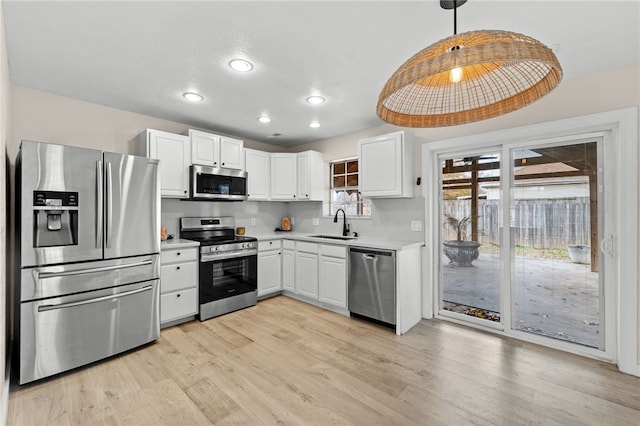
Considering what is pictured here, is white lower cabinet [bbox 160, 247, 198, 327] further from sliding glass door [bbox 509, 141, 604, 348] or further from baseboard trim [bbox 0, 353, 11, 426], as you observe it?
sliding glass door [bbox 509, 141, 604, 348]

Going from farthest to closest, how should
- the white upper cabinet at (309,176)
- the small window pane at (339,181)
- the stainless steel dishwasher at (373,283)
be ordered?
the small window pane at (339,181) → the white upper cabinet at (309,176) → the stainless steel dishwasher at (373,283)

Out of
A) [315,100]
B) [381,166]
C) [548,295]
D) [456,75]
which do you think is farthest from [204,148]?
[548,295]

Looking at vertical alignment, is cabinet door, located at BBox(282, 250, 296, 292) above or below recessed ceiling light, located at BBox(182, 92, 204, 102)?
below

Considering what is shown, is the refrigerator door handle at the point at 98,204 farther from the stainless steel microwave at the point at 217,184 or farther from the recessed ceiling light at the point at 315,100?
the recessed ceiling light at the point at 315,100

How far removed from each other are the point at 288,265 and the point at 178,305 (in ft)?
4.98

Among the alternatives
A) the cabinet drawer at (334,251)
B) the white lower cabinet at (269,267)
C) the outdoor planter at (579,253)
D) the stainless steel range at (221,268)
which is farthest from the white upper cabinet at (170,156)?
the outdoor planter at (579,253)

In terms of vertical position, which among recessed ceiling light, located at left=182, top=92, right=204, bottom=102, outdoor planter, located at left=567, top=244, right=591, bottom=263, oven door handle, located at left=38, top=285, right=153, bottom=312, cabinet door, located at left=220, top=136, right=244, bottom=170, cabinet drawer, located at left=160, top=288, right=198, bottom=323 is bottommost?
cabinet drawer, located at left=160, top=288, right=198, bottom=323

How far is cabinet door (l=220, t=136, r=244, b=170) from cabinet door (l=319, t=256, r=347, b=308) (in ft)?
5.70

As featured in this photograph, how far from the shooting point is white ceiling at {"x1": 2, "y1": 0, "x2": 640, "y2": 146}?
169 centimetres

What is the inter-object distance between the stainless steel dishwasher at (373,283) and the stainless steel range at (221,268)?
1353mm

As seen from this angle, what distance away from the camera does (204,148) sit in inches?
144

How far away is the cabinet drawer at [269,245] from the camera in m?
4.05

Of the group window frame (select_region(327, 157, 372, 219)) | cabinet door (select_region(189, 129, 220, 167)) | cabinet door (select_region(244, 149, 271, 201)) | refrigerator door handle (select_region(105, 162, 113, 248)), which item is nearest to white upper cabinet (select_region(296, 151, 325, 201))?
window frame (select_region(327, 157, 372, 219))

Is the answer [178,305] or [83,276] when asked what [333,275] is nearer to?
[178,305]
